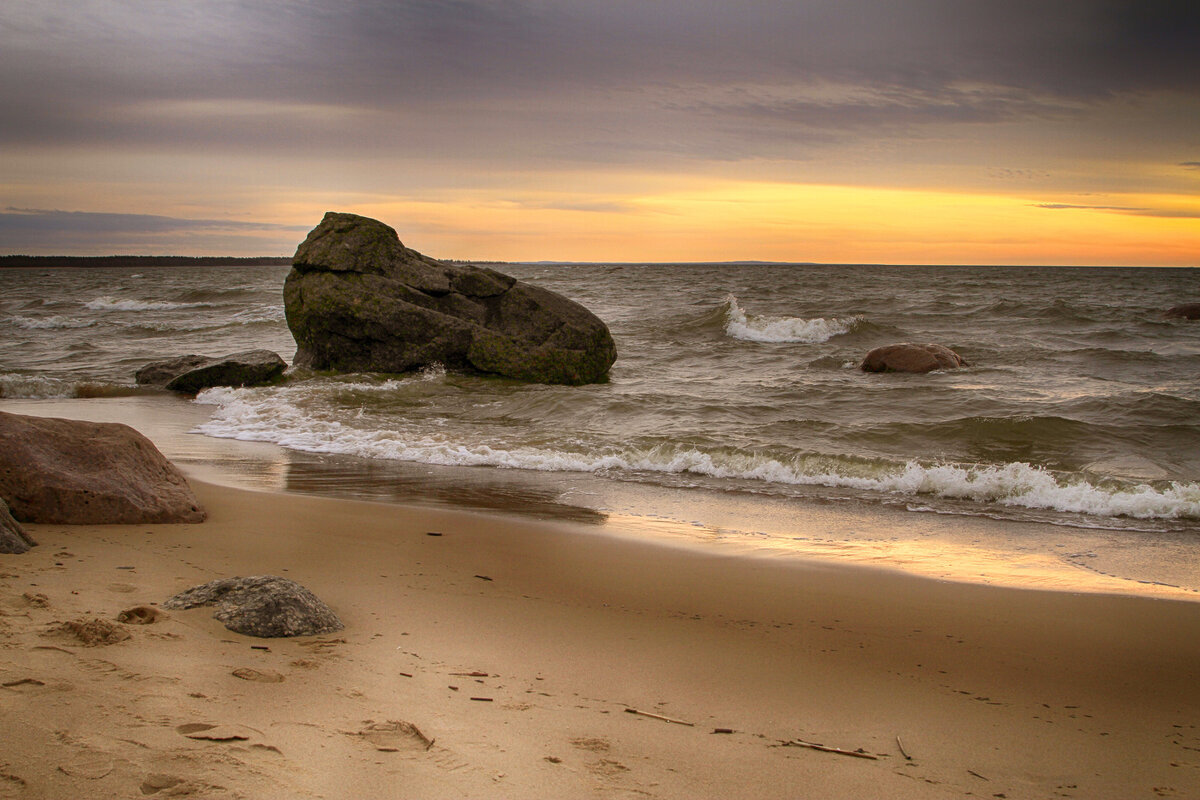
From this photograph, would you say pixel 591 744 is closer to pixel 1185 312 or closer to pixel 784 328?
pixel 784 328

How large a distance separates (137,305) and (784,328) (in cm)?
2611

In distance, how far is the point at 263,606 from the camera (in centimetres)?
308

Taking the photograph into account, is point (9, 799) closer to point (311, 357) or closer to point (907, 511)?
point (907, 511)

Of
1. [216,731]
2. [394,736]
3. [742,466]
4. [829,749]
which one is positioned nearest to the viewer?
[216,731]

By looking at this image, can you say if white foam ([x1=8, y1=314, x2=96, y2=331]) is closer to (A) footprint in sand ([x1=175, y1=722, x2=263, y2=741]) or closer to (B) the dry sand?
(B) the dry sand

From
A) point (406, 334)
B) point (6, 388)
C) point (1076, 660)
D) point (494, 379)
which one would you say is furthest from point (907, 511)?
point (6, 388)

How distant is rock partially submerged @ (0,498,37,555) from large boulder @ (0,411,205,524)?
0.39 metres

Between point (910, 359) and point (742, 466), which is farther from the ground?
point (910, 359)

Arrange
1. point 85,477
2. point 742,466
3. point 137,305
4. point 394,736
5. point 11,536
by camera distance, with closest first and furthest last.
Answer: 1. point 394,736
2. point 11,536
3. point 85,477
4. point 742,466
5. point 137,305

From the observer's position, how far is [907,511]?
6.26 metres

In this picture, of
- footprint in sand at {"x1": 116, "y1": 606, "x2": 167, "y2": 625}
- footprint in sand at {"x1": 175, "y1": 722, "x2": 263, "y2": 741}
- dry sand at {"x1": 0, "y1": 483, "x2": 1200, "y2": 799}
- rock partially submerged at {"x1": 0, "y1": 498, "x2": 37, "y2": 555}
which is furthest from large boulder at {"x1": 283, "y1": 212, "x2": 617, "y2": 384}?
footprint in sand at {"x1": 175, "y1": 722, "x2": 263, "y2": 741}

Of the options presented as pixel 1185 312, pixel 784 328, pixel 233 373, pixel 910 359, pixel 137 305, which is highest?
pixel 1185 312

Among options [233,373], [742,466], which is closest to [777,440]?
[742,466]

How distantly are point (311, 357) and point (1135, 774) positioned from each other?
11.6m
